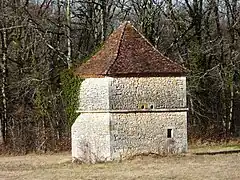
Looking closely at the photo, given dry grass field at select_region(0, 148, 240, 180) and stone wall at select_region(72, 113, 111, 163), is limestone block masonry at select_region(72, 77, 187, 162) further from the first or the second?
dry grass field at select_region(0, 148, 240, 180)

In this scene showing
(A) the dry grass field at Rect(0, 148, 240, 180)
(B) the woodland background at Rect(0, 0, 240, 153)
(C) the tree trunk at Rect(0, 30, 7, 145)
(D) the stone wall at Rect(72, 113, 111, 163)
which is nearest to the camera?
(A) the dry grass field at Rect(0, 148, 240, 180)

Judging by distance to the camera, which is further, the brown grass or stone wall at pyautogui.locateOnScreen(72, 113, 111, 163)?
stone wall at pyautogui.locateOnScreen(72, 113, 111, 163)

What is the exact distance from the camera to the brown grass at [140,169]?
998 inches

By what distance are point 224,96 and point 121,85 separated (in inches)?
702

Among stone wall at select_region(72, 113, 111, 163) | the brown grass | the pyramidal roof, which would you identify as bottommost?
the brown grass

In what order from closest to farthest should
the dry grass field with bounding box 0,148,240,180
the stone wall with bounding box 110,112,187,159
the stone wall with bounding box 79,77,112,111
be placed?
the dry grass field with bounding box 0,148,240,180, the stone wall with bounding box 110,112,187,159, the stone wall with bounding box 79,77,112,111

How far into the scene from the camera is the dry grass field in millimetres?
25344

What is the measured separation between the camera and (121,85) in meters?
31.9

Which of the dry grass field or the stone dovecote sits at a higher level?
the stone dovecote

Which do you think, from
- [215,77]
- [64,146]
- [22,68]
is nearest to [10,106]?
[22,68]

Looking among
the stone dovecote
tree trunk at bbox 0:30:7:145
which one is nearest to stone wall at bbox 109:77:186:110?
the stone dovecote

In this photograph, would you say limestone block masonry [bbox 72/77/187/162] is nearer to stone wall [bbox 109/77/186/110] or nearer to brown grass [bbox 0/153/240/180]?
stone wall [bbox 109/77/186/110]

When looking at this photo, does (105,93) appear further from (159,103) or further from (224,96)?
(224,96)

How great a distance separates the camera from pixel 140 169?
Answer: 27688 millimetres
